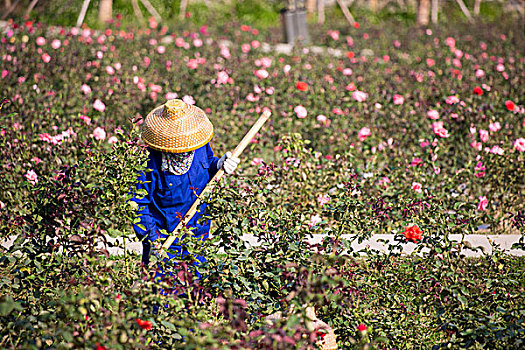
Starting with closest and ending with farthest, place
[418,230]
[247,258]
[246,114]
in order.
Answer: [247,258] < [418,230] < [246,114]

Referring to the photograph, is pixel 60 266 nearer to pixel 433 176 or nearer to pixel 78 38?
pixel 433 176

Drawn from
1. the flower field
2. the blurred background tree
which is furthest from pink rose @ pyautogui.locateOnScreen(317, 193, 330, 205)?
the blurred background tree

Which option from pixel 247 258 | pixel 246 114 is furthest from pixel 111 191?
pixel 246 114

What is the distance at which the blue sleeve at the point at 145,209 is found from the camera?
2.74m

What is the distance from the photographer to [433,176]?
413 centimetres

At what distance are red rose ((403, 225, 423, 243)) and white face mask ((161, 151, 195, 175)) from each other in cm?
109

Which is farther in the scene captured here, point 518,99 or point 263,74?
point 518,99

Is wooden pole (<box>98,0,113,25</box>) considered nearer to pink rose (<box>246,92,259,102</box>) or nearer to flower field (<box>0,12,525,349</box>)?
flower field (<box>0,12,525,349</box>)

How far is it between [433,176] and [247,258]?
6.62 ft

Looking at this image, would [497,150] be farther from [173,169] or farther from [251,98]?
[173,169]

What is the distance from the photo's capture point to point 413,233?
9.09ft

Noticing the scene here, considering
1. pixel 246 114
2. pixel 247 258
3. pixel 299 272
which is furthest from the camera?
pixel 246 114

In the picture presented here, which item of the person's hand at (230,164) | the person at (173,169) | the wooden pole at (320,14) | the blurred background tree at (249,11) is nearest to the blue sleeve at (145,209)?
the person at (173,169)

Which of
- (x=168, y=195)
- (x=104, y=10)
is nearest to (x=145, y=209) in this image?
(x=168, y=195)
